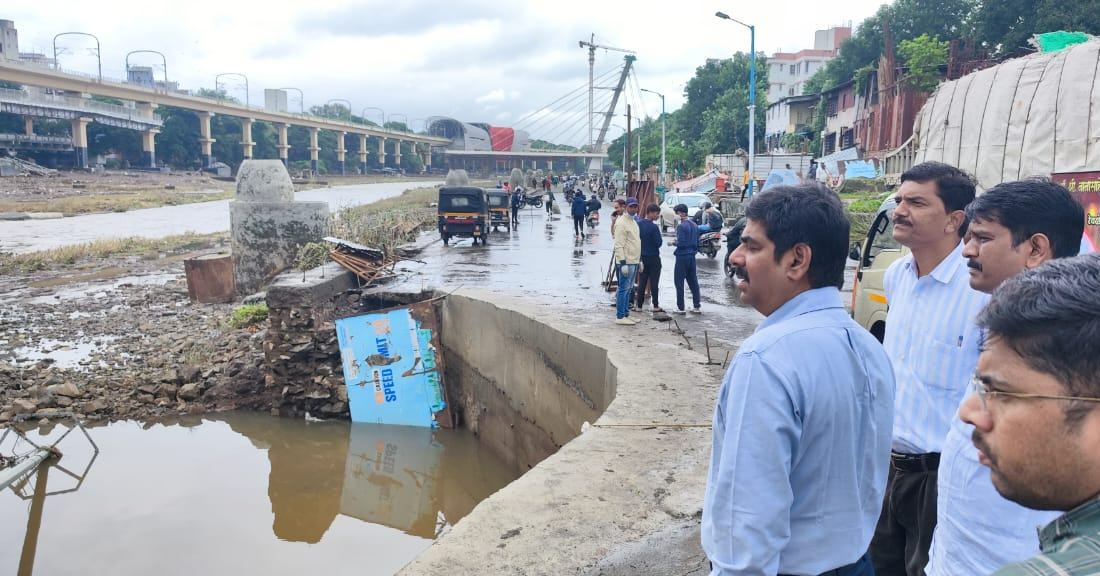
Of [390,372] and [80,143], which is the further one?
[80,143]

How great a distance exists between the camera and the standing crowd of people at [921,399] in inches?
43.0

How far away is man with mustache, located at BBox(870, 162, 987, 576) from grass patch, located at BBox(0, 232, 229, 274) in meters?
22.0

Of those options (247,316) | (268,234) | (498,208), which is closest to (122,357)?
(247,316)

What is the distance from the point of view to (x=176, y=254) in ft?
76.3

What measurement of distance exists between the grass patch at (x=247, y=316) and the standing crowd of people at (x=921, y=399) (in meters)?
10.2

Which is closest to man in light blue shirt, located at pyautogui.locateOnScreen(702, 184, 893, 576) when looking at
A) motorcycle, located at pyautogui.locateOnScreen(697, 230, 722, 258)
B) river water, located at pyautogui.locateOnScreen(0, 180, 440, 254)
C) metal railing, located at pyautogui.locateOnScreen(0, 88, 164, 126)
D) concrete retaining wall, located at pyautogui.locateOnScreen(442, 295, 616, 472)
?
concrete retaining wall, located at pyautogui.locateOnScreen(442, 295, 616, 472)

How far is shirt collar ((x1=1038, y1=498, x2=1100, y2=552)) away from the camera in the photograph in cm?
97

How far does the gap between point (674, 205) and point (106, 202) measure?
3641 cm

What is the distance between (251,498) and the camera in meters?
7.42

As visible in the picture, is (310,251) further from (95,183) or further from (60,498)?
(95,183)

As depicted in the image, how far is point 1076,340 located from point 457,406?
29.9 ft

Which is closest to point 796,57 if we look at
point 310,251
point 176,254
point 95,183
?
point 95,183

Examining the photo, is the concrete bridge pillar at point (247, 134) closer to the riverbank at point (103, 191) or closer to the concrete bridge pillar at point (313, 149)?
the riverbank at point (103, 191)

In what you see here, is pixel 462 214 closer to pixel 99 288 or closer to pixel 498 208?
pixel 498 208
